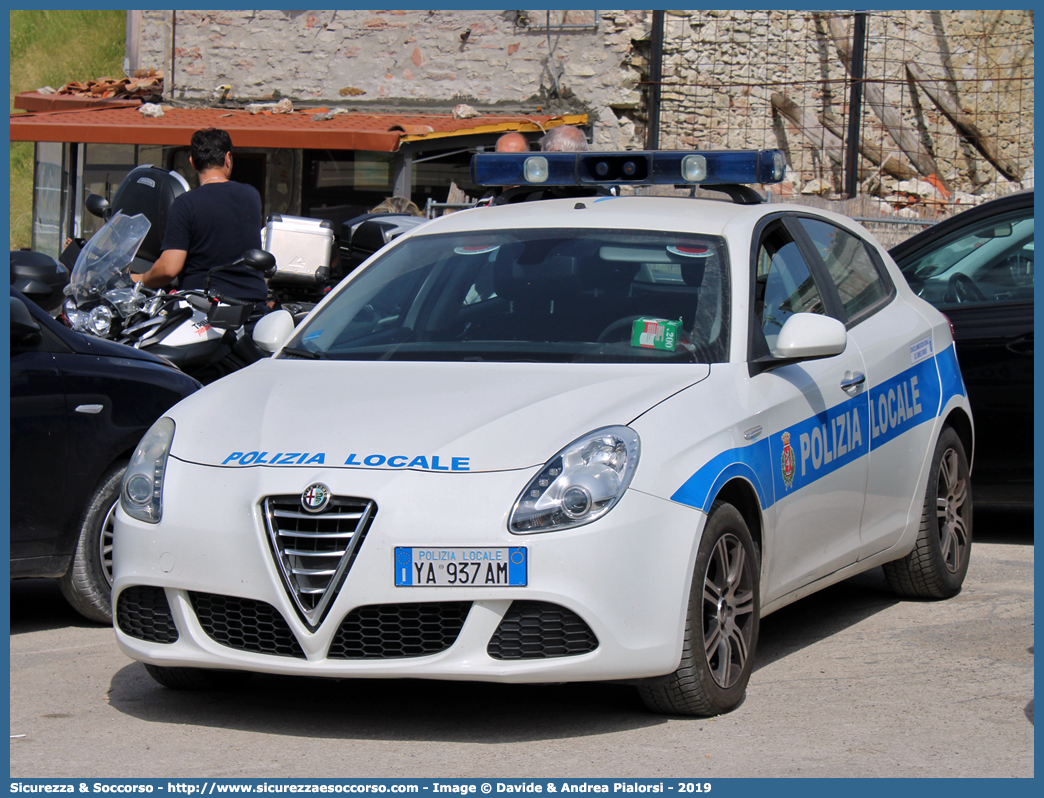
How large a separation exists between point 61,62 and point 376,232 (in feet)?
78.8

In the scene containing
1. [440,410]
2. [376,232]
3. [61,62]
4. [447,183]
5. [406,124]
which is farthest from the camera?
[61,62]

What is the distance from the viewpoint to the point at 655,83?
18.6 meters

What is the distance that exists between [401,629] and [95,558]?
219 cm

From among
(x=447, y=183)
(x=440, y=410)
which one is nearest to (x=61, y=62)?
(x=447, y=183)

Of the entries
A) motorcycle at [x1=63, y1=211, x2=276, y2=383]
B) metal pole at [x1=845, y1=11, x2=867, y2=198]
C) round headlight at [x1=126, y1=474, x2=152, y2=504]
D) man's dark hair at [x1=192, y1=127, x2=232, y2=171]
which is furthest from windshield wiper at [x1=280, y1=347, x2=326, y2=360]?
metal pole at [x1=845, y1=11, x2=867, y2=198]

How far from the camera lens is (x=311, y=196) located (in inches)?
798

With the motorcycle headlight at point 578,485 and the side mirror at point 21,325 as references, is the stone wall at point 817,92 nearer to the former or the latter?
the side mirror at point 21,325

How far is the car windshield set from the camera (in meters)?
4.76

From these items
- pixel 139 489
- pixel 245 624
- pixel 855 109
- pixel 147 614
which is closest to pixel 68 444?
pixel 139 489

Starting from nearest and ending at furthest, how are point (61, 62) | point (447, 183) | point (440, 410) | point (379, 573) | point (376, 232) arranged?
point (379, 573)
point (440, 410)
point (376, 232)
point (447, 183)
point (61, 62)

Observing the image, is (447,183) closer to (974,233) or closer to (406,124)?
(406,124)

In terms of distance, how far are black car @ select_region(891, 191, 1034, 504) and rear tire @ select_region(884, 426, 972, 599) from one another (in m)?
0.93

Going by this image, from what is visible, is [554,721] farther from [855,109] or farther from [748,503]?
[855,109]

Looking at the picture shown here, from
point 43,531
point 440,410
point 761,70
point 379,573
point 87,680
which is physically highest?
point 761,70
